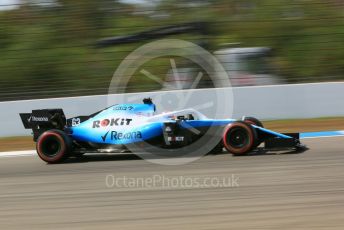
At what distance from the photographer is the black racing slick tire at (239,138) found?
7.25 m

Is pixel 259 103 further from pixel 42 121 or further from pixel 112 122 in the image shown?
pixel 42 121

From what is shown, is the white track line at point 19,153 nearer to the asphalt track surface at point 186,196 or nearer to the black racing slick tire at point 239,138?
the asphalt track surface at point 186,196

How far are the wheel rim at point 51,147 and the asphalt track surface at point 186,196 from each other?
8.6 inches

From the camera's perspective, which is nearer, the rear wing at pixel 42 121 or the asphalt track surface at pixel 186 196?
the asphalt track surface at pixel 186 196

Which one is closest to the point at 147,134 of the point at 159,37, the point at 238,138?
the point at 238,138

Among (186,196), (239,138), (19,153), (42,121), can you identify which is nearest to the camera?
(186,196)

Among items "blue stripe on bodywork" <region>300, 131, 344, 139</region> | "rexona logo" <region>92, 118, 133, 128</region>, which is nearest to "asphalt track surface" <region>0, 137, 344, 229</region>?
"rexona logo" <region>92, 118, 133, 128</region>

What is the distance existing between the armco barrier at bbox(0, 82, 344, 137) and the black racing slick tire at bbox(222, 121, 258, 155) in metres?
4.59

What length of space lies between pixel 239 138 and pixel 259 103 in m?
4.99

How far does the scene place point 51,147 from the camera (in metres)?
7.91

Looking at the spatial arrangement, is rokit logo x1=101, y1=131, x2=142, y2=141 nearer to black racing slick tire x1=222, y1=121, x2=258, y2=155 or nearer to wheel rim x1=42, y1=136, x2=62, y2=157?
wheel rim x1=42, y1=136, x2=62, y2=157

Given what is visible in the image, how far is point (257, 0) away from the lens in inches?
607

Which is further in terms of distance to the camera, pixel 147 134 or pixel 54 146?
pixel 54 146

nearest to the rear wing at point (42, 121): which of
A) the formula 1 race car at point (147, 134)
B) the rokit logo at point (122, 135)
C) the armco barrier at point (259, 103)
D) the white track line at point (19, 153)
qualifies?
the formula 1 race car at point (147, 134)
